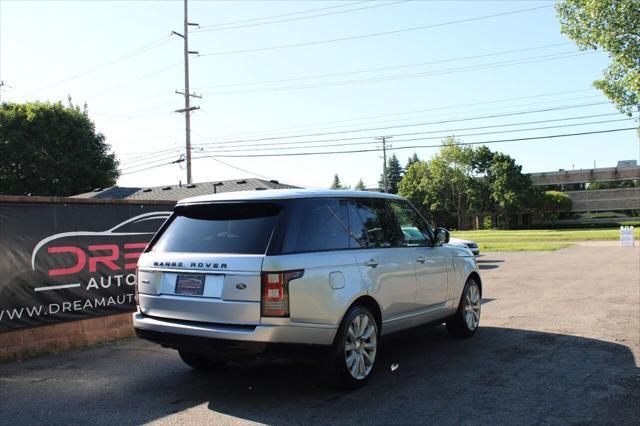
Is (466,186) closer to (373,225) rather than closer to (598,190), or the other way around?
(598,190)

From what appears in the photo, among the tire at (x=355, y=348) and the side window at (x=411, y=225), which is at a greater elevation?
the side window at (x=411, y=225)

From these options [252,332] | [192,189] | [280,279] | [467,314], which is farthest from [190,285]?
[192,189]

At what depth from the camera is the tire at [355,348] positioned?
4.88 metres

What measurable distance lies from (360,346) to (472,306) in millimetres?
2817

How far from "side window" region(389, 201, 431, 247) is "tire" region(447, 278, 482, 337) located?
3.75 feet

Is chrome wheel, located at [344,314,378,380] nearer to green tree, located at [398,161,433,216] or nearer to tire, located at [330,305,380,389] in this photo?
tire, located at [330,305,380,389]

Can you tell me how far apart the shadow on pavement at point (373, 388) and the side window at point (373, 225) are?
3.43 ft

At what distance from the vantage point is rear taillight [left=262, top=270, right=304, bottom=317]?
14.6 feet

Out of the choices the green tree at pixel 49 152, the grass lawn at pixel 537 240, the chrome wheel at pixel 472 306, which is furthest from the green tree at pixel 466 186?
the chrome wheel at pixel 472 306

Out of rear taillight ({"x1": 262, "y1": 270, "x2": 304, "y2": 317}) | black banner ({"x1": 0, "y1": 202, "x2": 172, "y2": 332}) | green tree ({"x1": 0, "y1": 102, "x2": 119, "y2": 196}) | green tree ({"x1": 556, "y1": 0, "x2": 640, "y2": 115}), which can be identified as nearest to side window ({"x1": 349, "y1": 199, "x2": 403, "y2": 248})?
rear taillight ({"x1": 262, "y1": 270, "x2": 304, "y2": 317})

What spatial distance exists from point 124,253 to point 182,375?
303cm

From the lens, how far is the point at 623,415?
14.1ft

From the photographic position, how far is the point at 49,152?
4312 cm

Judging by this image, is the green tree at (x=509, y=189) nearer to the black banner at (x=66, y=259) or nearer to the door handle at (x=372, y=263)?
the black banner at (x=66, y=259)
